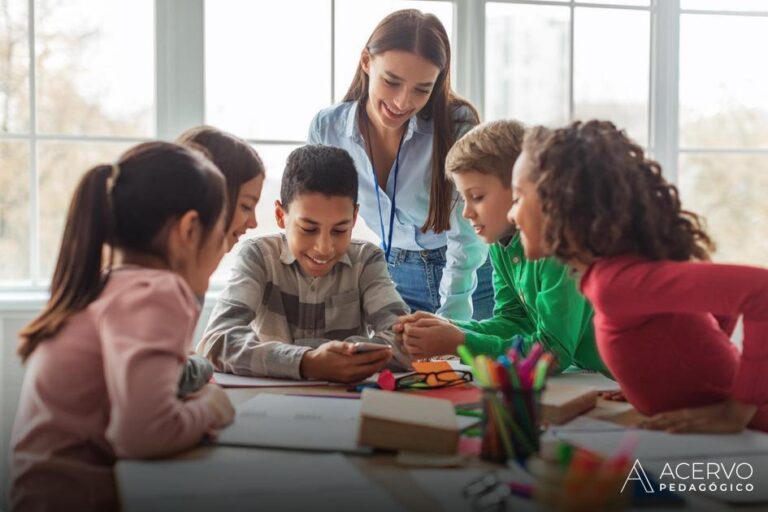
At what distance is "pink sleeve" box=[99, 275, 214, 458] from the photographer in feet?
3.52

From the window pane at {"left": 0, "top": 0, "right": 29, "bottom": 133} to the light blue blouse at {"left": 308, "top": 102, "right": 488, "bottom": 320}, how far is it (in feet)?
3.75

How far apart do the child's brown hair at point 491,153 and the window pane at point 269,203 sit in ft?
4.27

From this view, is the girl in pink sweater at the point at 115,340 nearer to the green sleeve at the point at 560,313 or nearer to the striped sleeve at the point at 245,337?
the striped sleeve at the point at 245,337

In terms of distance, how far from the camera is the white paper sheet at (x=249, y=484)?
3.14ft

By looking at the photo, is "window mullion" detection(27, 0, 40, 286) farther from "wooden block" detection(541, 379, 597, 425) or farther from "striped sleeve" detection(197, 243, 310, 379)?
"wooden block" detection(541, 379, 597, 425)

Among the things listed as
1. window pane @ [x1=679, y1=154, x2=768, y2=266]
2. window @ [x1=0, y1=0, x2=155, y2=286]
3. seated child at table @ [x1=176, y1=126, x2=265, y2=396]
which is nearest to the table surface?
seated child at table @ [x1=176, y1=126, x2=265, y2=396]

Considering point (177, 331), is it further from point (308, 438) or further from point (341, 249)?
point (341, 249)

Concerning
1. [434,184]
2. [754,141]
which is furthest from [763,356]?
[754,141]

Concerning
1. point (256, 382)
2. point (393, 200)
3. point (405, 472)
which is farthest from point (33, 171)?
point (405, 472)

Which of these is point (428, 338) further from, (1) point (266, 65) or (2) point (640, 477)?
(1) point (266, 65)

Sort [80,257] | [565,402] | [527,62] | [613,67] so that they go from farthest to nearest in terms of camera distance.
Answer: [613,67]
[527,62]
[565,402]
[80,257]

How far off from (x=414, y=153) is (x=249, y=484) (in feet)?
5.14

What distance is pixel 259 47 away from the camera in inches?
125

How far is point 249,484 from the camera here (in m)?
1.03
